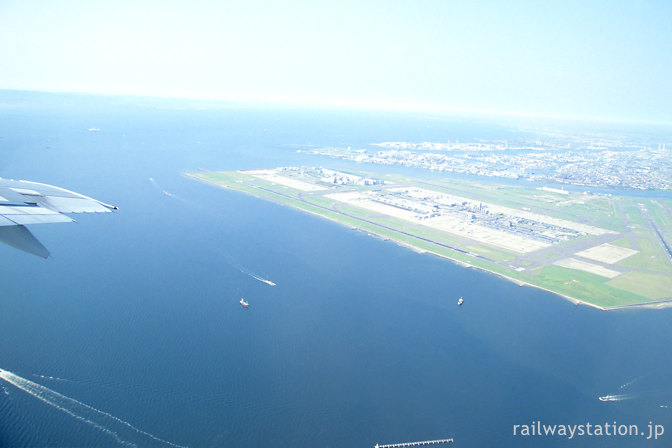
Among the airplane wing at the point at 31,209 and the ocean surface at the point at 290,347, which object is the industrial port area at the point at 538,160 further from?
the airplane wing at the point at 31,209

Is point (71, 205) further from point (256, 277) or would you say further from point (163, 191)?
point (163, 191)

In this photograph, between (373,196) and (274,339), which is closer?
(274,339)

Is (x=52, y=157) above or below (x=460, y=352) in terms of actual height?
above

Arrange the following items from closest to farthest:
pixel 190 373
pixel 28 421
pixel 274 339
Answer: pixel 28 421 → pixel 190 373 → pixel 274 339

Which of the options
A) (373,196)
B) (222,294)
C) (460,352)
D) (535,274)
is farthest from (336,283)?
(373,196)

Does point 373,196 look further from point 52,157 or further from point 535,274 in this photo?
point 52,157

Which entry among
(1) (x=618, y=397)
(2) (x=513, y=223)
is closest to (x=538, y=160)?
(2) (x=513, y=223)

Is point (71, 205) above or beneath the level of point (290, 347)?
above

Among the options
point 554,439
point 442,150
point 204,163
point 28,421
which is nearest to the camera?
point 28,421
